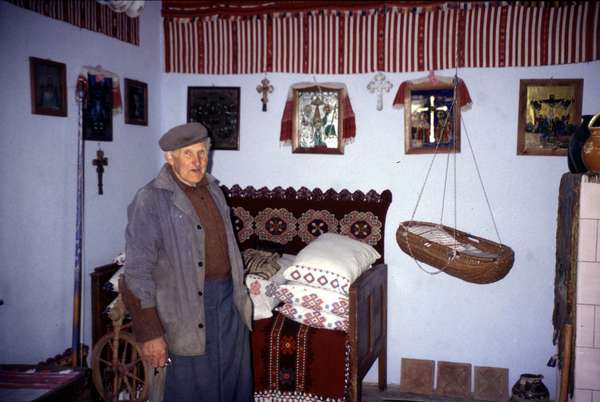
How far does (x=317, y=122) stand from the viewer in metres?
4.25

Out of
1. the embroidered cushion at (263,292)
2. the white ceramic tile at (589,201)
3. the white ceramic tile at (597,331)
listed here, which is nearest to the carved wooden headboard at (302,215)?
the embroidered cushion at (263,292)

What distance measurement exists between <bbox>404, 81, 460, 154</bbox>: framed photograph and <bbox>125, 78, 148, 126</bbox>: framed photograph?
2188 millimetres

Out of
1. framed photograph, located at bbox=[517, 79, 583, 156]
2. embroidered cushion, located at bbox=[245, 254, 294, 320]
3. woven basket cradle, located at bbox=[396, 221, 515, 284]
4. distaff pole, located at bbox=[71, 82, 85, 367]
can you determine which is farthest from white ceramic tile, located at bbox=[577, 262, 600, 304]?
distaff pole, located at bbox=[71, 82, 85, 367]

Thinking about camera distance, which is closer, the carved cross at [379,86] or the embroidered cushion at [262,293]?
the embroidered cushion at [262,293]

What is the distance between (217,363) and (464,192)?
2.50 metres

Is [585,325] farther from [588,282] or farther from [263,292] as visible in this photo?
[263,292]

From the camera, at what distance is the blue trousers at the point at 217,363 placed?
2406mm

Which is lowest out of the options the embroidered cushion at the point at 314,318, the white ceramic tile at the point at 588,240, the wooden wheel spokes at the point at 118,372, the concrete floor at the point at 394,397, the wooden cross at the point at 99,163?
the concrete floor at the point at 394,397

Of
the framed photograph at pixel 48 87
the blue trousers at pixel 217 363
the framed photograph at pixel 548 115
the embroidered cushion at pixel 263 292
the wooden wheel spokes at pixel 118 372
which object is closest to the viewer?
the blue trousers at pixel 217 363

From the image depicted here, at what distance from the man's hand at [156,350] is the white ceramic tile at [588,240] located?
2441 millimetres

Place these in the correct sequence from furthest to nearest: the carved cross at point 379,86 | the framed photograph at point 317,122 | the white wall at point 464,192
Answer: the framed photograph at point 317,122 < the carved cross at point 379,86 < the white wall at point 464,192

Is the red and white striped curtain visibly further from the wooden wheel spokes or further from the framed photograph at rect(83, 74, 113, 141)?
the wooden wheel spokes

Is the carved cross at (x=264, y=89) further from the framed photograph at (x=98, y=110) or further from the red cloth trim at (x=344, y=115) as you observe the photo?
the framed photograph at (x=98, y=110)

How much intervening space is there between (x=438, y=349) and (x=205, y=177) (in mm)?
2622
